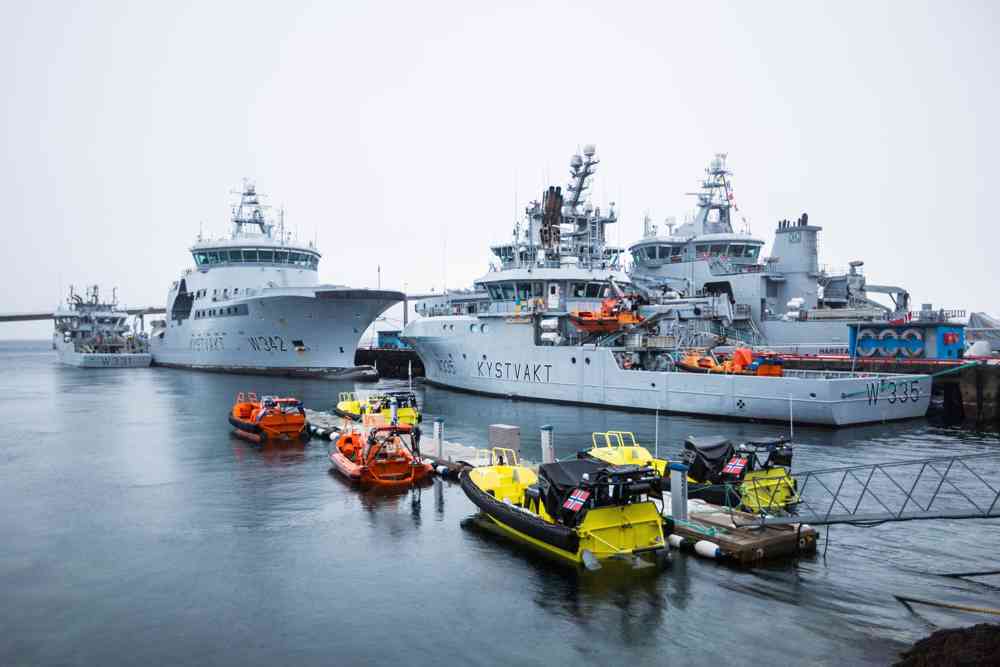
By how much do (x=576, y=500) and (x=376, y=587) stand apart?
383cm

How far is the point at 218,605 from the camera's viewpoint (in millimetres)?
11086

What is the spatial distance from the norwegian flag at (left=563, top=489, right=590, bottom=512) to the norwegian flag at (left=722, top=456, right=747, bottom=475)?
439 centimetres

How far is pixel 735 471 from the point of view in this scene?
1453 centimetres

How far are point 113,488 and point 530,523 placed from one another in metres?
13.4

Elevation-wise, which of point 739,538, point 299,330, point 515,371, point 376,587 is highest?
point 299,330

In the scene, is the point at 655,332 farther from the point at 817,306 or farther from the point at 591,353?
the point at 817,306

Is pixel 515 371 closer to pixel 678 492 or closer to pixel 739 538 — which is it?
pixel 678 492

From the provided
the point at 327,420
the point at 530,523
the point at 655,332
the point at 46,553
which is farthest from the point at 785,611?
the point at 655,332

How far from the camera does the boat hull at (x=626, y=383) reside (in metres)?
27.1

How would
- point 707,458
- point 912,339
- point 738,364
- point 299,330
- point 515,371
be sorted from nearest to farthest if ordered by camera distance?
point 707,458 → point 738,364 → point 912,339 → point 515,371 → point 299,330

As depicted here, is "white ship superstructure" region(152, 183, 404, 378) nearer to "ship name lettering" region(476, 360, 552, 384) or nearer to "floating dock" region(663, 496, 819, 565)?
"ship name lettering" region(476, 360, 552, 384)

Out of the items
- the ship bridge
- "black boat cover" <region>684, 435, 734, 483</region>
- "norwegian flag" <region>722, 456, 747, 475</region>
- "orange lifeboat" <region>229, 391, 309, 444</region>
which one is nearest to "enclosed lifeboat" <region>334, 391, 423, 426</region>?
"orange lifeboat" <region>229, 391, 309, 444</region>

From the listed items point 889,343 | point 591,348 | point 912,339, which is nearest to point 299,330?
point 591,348

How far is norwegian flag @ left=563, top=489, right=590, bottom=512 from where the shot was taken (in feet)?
39.0
